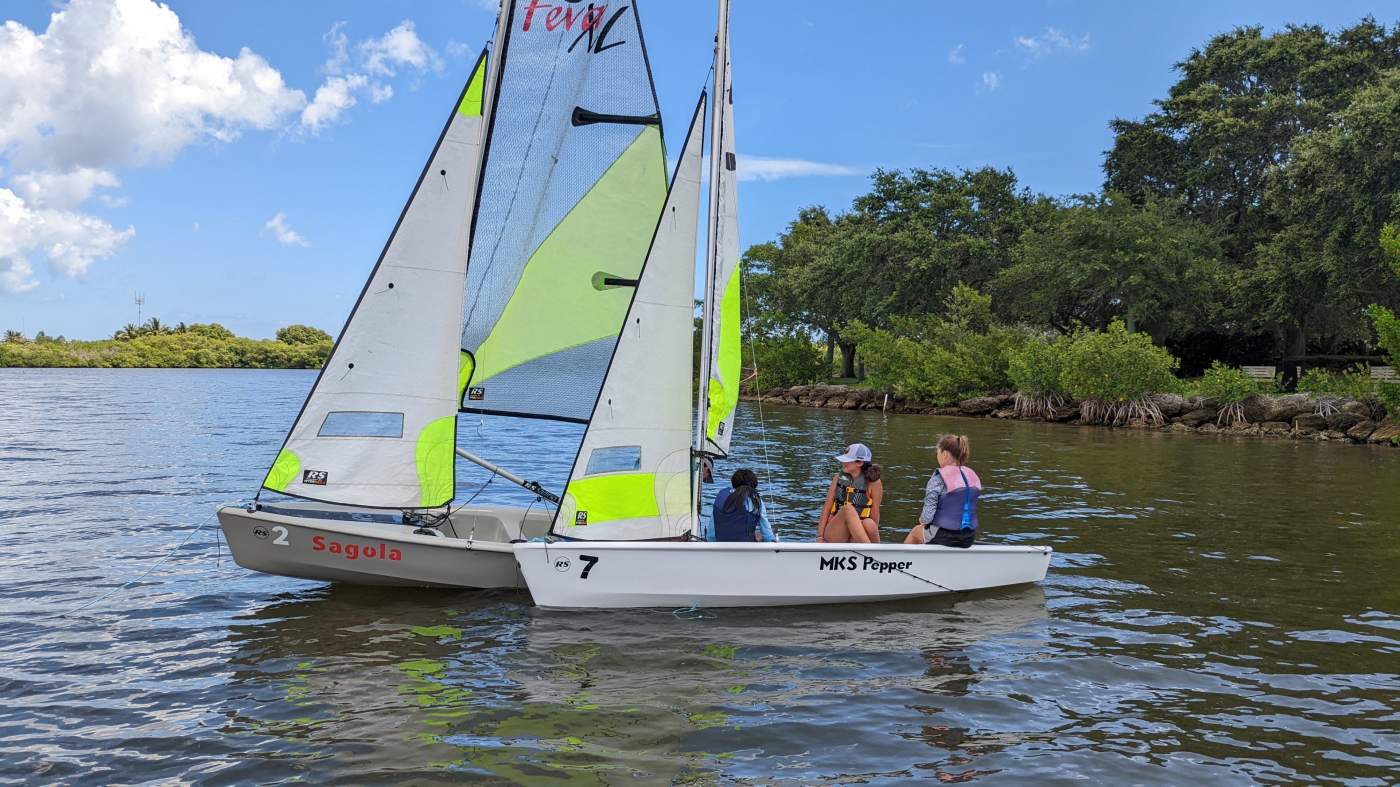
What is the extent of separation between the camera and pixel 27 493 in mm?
18484

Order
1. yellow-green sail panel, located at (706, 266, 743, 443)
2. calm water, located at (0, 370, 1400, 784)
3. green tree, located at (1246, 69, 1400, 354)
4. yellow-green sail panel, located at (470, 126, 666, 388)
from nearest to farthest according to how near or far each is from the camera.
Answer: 1. calm water, located at (0, 370, 1400, 784)
2. yellow-green sail panel, located at (706, 266, 743, 443)
3. yellow-green sail panel, located at (470, 126, 666, 388)
4. green tree, located at (1246, 69, 1400, 354)

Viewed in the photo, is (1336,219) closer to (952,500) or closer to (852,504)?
(952,500)

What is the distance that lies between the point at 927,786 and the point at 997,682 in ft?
7.77

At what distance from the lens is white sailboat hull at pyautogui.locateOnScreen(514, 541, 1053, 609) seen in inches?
390

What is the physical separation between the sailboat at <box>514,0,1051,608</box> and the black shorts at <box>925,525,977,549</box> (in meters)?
0.12

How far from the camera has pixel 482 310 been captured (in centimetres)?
1135

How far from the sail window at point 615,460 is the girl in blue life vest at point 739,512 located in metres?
1.05

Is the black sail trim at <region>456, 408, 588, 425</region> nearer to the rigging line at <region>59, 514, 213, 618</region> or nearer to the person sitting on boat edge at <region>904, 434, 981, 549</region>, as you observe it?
the person sitting on boat edge at <region>904, 434, 981, 549</region>

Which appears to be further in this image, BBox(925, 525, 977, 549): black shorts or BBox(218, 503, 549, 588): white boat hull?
BBox(925, 525, 977, 549): black shorts

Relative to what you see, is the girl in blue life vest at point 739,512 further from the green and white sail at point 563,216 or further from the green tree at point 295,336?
the green tree at point 295,336

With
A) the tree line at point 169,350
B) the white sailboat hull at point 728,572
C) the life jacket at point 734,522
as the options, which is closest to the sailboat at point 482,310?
the life jacket at point 734,522

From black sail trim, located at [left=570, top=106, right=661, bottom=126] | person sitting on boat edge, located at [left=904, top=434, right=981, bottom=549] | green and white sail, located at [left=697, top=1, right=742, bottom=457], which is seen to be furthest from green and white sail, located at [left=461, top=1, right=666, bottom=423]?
person sitting on boat edge, located at [left=904, top=434, right=981, bottom=549]

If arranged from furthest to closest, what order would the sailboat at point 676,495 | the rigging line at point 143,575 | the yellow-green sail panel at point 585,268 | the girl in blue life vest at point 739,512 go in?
the yellow-green sail panel at point 585,268 → the girl in blue life vest at point 739,512 → the rigging line at point 143,575 → the sailboat at point 676,495

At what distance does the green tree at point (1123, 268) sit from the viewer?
47812 mm
